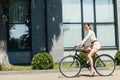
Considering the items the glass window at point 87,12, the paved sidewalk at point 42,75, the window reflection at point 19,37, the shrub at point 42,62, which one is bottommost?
the paved sidewalk at point 42,75

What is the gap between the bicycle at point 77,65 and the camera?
46.7 ft

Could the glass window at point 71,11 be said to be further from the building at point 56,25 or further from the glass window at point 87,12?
the glass window at point 87,12

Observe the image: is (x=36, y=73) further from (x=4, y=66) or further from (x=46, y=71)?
(x=4, y=66)

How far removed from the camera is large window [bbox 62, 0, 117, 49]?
886 inches

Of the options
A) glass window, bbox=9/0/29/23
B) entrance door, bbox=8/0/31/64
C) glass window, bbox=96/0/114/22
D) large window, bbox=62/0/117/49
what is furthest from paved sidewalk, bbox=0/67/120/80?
glass window, bbox=96/0/114/22

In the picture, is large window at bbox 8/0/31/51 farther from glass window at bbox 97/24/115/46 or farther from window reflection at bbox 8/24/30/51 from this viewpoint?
glass window at bbox 97/24/115/46

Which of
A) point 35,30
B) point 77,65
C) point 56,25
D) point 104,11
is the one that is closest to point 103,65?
point 77,65

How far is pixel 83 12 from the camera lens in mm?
22750

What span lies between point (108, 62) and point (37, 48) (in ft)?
25.6

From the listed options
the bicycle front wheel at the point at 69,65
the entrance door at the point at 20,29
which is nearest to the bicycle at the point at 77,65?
the bicycle front wheel at the point at 69,65

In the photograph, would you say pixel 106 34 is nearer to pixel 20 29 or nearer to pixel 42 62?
pixel 20 29

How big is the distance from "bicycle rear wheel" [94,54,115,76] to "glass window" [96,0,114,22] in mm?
8531

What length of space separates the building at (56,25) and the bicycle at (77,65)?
7.33 m

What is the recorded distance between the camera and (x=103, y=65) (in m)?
14.7
